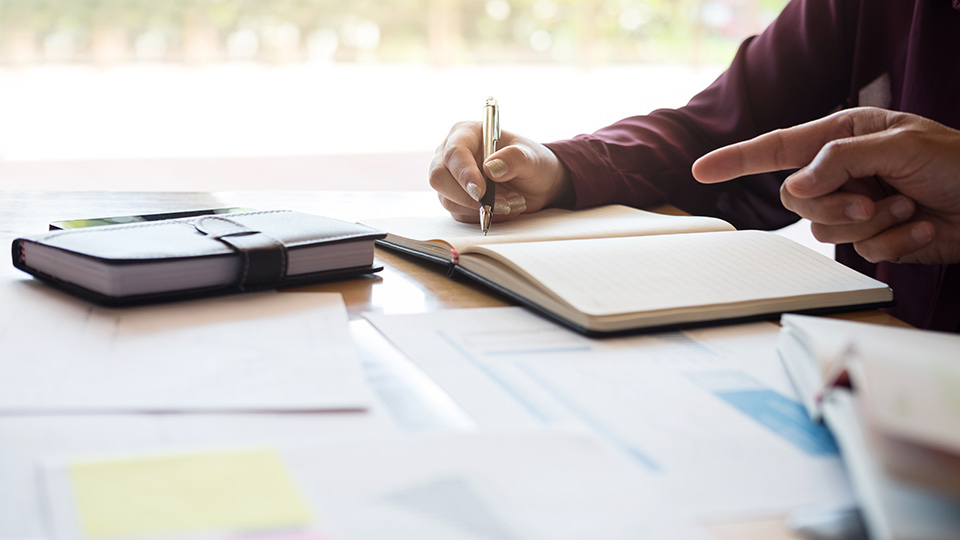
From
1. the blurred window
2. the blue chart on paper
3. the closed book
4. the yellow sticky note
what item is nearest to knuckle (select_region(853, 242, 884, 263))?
the blue chart on paper

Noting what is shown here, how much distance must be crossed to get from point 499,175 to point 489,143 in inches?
3.2

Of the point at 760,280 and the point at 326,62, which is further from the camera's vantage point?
the point at 326,62

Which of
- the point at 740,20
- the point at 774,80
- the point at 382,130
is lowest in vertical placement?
the point at 382,130

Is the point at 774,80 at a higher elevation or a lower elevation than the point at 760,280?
higher

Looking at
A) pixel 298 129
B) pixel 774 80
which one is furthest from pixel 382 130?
pixel 774 80

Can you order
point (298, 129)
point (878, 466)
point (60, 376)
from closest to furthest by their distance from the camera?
point (878, 466), point (60, 376), point (298, 129)

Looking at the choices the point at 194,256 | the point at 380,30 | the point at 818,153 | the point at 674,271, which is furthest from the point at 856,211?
the point at 380,30

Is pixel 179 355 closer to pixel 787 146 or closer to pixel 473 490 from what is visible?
pixel 473 490

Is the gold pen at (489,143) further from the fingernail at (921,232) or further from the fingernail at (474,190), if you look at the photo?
the fingernail at (921,232)

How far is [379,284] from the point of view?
0.75 m

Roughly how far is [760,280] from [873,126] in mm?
204

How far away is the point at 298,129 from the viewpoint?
4.83m

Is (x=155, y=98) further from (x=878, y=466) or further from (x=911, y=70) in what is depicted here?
(x=878, y=466)

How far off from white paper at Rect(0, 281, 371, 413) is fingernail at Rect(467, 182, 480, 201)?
0.26 meters
